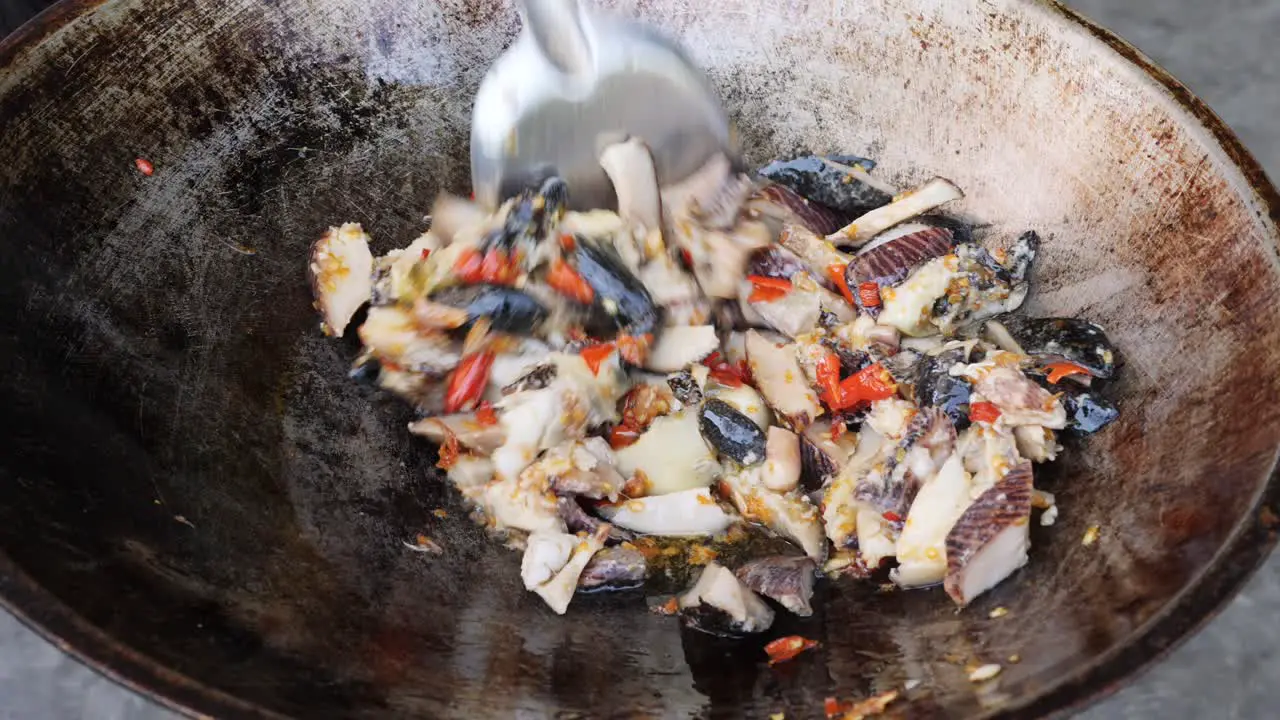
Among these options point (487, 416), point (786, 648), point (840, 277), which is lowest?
point (786, 648)


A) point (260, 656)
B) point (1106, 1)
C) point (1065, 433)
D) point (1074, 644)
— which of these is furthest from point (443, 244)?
point (1106, 1)

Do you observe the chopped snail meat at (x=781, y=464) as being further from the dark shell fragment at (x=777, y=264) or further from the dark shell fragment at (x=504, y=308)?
the dark shell fragment at (x=504, y=308)

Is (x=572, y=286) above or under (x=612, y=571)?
above

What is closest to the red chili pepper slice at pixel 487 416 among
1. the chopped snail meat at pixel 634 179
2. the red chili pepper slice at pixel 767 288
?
the chopped snail meat at pixel 634 179

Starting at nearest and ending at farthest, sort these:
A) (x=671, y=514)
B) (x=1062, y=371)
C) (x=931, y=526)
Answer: (x=931, y=526) → (x=1062, y=371) → (x=671, y=514)

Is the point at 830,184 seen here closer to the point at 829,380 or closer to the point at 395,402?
the point at 829,380

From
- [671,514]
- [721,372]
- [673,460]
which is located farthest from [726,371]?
[671,514]

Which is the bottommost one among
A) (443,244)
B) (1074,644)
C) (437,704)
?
(1074,644)

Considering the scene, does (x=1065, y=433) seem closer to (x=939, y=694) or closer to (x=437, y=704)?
(x=939, y=694)
